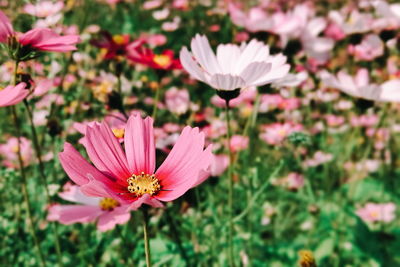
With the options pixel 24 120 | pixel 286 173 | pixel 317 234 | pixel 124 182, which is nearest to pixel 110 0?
pixel 24 120

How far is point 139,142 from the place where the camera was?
538 mm

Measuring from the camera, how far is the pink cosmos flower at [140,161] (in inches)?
19.6

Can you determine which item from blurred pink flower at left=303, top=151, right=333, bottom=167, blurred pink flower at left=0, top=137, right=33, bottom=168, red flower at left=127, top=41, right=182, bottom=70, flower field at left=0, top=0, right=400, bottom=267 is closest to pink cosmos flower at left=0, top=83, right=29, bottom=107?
flower field at left=0, top=0, right=400, bottom=267

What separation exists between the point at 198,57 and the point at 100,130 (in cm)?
21

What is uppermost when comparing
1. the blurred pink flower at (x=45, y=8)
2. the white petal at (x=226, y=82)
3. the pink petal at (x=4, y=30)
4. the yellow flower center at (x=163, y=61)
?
the blurred pink flower at (x=45, y=8)

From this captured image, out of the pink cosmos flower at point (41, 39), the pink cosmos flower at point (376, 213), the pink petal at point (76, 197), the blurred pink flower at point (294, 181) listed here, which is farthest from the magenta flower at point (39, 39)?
the pink cosmos flower at point (376, 213)

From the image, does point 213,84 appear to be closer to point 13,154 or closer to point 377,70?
point 13,154

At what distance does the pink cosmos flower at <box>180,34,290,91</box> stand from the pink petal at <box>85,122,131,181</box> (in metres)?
0.15

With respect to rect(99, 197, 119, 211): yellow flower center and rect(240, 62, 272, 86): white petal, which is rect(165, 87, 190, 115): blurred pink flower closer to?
rect(99, 197, 119, 211): yellow flower center

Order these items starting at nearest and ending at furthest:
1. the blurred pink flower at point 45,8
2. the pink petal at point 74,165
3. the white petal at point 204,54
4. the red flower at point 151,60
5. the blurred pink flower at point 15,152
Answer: the pink petal at point 74,165 → the white petal at point 204,54 → the red flower at point 151,60 → the blurred pink flower at point 45,8 → the blurred pink flower at point 15,152

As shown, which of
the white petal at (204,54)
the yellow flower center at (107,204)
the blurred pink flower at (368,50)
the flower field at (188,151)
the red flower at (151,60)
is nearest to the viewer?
the flower field at (188,151)

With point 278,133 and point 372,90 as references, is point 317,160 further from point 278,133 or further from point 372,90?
point 372,90

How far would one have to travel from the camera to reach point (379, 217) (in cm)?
130

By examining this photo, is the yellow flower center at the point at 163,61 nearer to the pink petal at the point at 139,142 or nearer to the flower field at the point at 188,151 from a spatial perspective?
the flower field at the point at 188,151
